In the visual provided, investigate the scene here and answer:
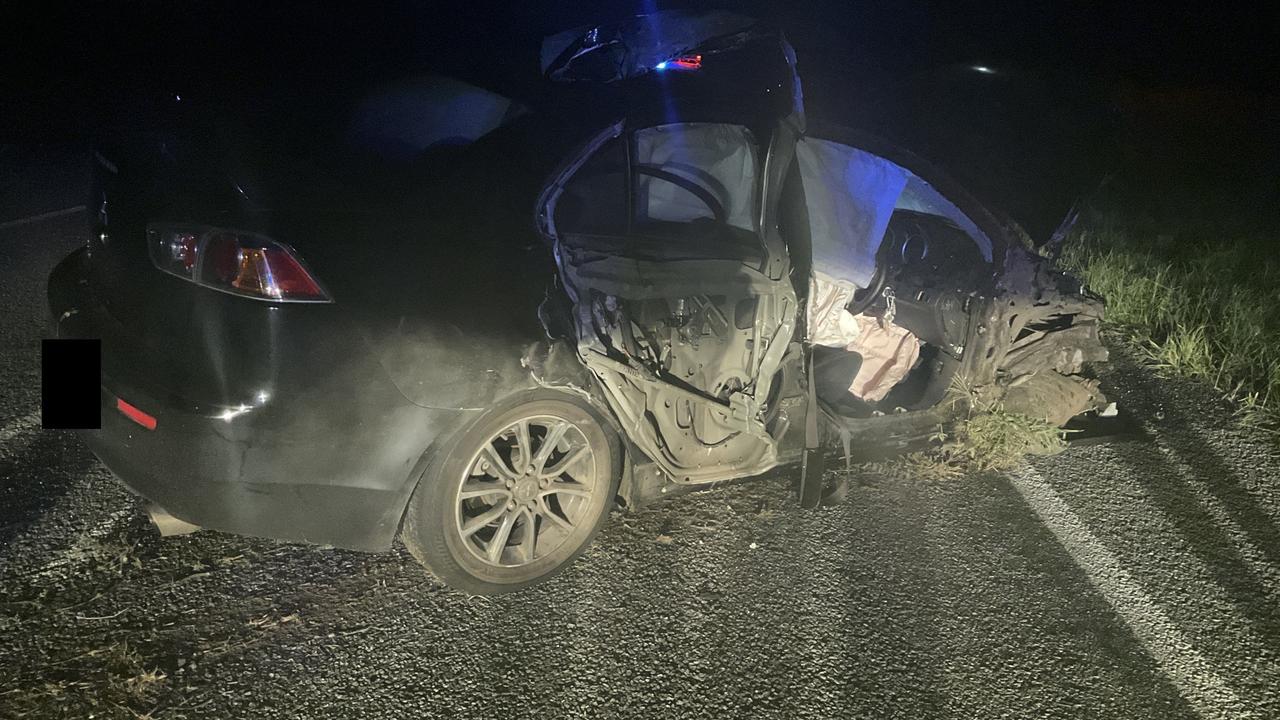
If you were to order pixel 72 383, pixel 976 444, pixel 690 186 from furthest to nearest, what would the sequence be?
pixel 976 444 < pixel 690 186 < pixel 72 383

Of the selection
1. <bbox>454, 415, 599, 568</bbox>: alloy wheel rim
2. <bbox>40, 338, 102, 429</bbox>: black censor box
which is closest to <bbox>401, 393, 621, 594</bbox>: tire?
<bbox>454, 415, 599, 568</bbox>: alloy wheel rim

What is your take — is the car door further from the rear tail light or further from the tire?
the rear tail light

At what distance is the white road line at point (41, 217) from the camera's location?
5.55 metres

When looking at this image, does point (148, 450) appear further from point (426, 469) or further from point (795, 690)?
point (795, 690)

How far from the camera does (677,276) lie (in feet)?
9.05

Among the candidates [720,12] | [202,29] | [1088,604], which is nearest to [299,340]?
[720,12]

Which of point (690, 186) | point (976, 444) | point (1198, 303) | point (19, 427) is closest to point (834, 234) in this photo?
point (690, 186)

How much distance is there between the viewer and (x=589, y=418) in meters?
2.78

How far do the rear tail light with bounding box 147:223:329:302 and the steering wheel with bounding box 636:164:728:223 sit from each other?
3.66ft

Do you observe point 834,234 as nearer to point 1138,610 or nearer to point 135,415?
point 1138,610

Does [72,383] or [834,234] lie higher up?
[834,234]

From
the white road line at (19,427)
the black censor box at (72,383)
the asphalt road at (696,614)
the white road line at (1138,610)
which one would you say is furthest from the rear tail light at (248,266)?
the white road line at (1138,610)

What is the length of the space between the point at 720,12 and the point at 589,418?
1896 mm

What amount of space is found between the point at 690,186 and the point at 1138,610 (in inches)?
84.0
